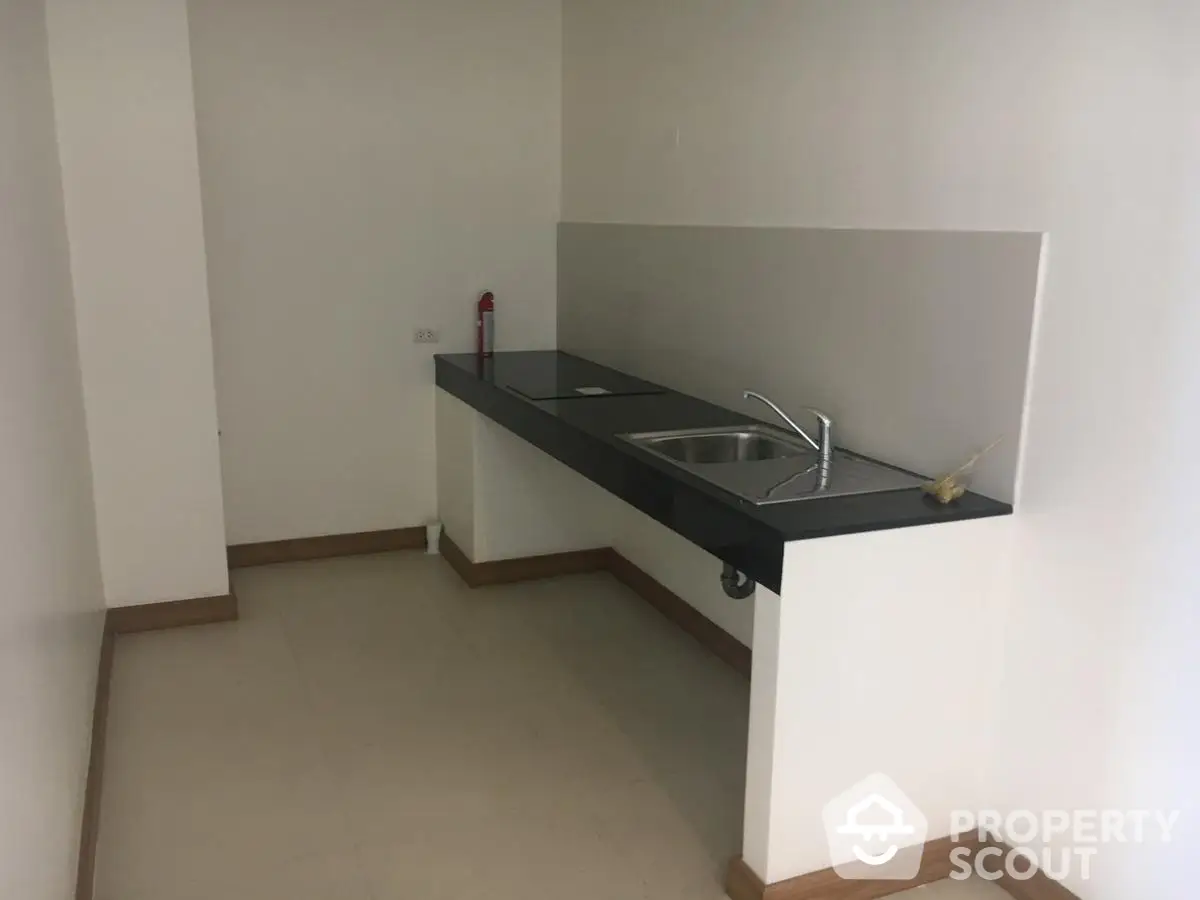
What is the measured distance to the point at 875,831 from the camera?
82.1 inches

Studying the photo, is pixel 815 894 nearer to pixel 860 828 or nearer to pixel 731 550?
pixel 860 828

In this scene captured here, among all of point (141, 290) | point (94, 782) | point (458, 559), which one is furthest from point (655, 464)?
point (141, 290)

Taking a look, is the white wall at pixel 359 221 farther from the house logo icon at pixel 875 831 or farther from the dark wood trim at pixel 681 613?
the house logo icon at pixel 875 831

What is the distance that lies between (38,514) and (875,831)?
178 cm

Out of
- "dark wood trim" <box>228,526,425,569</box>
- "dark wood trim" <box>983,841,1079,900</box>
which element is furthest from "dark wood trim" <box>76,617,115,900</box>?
"dark wood trim" <box>983,841,1079,900</box>

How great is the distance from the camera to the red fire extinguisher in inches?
159

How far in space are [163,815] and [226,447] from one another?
5.88 feet

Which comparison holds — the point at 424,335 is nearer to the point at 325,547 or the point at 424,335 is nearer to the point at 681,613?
the point at 325,547

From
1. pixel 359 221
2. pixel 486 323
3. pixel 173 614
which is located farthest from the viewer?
pixel 486 323

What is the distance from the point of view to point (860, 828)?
207 centimetres

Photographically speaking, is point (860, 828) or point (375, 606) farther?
point (375, 606)

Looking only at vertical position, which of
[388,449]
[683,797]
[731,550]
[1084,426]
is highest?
[1084,426]

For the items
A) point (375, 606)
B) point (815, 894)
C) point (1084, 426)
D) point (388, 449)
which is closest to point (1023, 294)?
point (1084, 426)

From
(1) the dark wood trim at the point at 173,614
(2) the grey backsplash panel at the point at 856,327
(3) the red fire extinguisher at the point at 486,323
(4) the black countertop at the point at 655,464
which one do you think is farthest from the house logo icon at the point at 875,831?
(3) the red fire extinguisher at the point at 486,323
